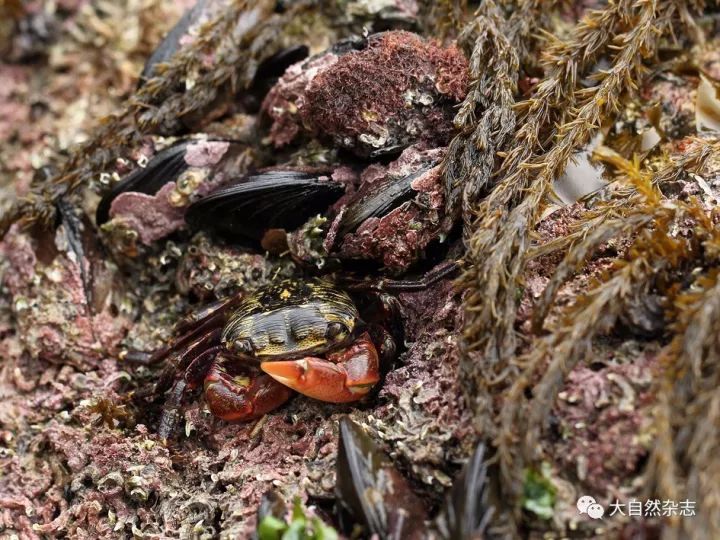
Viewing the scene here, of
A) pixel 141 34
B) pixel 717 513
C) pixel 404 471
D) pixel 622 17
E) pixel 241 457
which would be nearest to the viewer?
pixel 717 513

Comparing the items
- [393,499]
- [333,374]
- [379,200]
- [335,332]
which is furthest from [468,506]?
[379,200]

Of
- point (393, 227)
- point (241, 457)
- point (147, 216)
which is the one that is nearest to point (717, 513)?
point (393, 227)

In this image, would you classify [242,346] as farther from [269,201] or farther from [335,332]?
[269,201]

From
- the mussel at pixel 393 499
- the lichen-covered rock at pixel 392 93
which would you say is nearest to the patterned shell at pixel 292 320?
the mussel at pixel 393 499

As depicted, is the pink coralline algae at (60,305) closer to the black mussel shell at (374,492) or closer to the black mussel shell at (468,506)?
the black mussel shell at (374,492)

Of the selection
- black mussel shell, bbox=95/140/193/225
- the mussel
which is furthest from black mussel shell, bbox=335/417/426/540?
black mussel shell, bbox=95/140/193/225

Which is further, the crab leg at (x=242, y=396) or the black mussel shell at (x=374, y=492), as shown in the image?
the crab leg at (x=242, y=396)

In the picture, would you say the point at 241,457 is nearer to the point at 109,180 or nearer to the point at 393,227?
the point at 393,227
